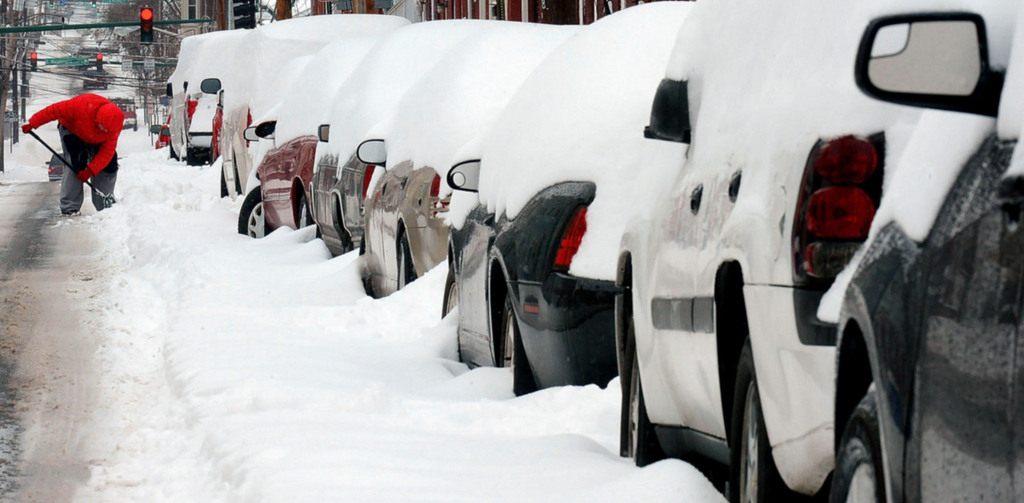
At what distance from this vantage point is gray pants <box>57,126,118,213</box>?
22812 mm

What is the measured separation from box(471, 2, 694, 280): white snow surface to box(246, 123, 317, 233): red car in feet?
26.2

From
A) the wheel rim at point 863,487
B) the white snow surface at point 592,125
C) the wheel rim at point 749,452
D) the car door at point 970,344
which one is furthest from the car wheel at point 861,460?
the white snow surface at point 592,125

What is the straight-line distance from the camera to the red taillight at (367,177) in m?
12.1

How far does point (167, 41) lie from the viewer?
10594cm

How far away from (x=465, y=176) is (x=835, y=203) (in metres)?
5.12

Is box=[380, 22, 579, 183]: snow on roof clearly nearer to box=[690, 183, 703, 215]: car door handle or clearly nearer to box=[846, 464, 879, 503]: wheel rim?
box=[690, 183, 703, 215]: car door handle

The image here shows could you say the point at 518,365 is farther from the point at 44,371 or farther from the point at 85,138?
the point at 85,138

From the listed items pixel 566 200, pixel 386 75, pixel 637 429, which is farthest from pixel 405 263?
pixel 637 429

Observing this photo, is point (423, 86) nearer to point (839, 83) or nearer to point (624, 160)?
point (624, 160)

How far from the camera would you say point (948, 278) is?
2.43 meters

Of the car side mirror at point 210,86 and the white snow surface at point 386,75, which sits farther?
the car side mirror at point 210,86

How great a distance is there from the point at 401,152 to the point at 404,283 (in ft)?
2.60

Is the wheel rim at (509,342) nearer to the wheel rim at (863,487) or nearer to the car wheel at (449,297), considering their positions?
the car wheel at (449,297)

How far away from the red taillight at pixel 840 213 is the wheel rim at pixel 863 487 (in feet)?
1.95
